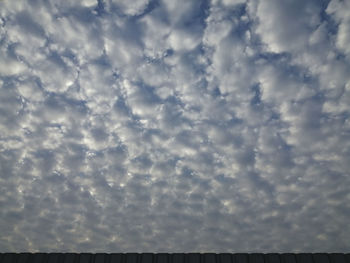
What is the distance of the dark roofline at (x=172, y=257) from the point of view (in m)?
10.3

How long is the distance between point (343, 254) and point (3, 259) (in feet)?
45.1

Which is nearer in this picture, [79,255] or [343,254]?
[343,254]

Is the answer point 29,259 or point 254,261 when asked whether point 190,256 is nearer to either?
point 254,261

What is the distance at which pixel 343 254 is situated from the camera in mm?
10312

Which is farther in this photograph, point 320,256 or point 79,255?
point 79,255

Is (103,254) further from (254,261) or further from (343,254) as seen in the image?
(343,254)

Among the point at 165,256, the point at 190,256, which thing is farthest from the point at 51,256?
the point at 190,256

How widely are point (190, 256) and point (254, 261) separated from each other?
2554 mm

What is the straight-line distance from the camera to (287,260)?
406 inches

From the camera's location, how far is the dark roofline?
1031cm

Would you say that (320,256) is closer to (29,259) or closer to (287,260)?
(287,260)

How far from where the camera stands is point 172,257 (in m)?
10.7

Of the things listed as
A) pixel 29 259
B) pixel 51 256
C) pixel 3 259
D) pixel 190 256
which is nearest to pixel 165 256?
pixel 190 256

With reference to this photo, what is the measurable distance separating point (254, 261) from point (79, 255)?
7.22 metres
